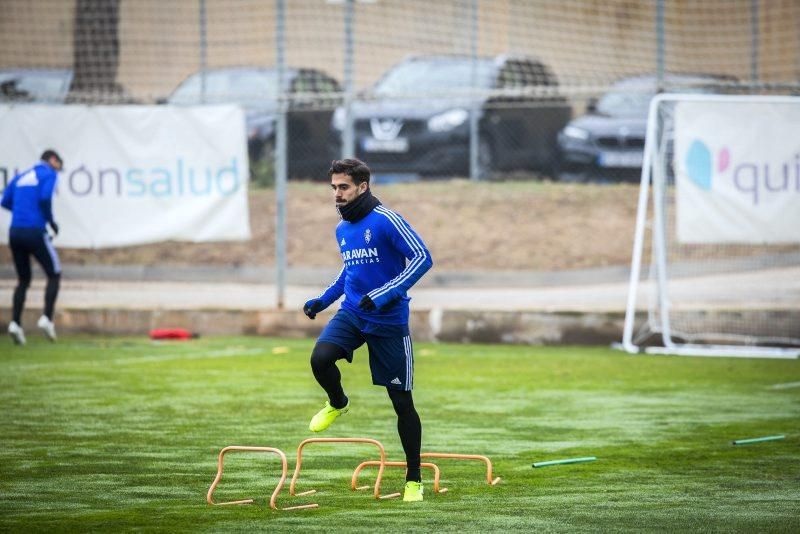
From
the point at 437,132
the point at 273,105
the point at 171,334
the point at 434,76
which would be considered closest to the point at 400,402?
the point at 171,334

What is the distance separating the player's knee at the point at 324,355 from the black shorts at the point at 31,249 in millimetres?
8917

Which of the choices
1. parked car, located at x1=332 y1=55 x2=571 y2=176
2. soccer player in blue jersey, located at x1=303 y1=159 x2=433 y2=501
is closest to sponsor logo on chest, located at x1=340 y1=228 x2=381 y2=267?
soccer player in blue jersey, located at x1=303 y1=159 x2=433 y2=501

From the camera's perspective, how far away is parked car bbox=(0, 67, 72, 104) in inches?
768

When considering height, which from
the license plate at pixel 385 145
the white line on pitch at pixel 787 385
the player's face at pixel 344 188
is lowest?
the white line on pitch at pixel 787 385

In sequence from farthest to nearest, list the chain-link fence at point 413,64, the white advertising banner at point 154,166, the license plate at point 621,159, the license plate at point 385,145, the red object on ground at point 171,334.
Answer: the license plate at point 385,145 → the license plate at point 621,159 → the chain-link fence at point 413,64 → the white advertising banner at point 154,166 → the red object on ground at point 171,334

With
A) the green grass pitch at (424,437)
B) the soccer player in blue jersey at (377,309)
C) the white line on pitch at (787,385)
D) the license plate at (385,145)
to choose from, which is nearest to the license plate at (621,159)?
the license plate at (385,145)

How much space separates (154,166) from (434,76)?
5.15 meters

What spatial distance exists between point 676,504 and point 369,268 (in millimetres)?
2096

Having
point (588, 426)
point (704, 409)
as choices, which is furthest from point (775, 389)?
point (588, 426)

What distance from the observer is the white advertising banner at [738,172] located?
1573cm

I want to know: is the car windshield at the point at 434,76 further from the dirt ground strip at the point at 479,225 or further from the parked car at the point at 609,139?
the dirt ground strip at the point at 479,225

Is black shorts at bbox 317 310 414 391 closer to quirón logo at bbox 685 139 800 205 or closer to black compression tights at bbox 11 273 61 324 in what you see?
quirón logo at bbox 685 139 800 205

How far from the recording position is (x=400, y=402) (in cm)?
787

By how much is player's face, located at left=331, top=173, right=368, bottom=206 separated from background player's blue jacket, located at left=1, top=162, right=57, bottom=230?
347 inches
